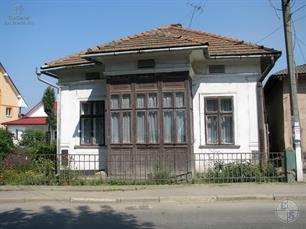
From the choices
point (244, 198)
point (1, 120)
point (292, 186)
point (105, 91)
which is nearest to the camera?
point (244, 198)

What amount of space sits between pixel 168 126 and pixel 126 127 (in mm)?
1574

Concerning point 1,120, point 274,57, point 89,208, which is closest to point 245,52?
point 274,57

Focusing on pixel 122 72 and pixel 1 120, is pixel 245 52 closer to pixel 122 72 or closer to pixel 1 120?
pixel 122 72

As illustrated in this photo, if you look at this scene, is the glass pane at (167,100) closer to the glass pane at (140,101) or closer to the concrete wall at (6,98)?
the glass pane at (140,101)

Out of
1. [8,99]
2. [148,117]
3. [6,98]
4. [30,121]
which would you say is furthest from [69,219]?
[8,99]

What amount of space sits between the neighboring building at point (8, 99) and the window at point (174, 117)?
33619 mm

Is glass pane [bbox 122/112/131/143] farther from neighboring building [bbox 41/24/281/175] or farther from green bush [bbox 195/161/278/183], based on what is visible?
green bush [bbox 195/161/278/183]

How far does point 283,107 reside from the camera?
58.5ft

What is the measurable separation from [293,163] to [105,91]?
7802mm

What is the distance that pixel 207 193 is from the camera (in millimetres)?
10625

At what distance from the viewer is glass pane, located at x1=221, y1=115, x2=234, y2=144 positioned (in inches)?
593

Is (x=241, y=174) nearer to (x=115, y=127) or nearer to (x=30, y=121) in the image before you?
(x=115, y=127)

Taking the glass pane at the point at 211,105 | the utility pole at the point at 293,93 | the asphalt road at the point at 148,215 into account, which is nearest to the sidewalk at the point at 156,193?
the asphalt road at the point at 148,215

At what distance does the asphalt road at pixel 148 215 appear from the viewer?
729 centimetres
